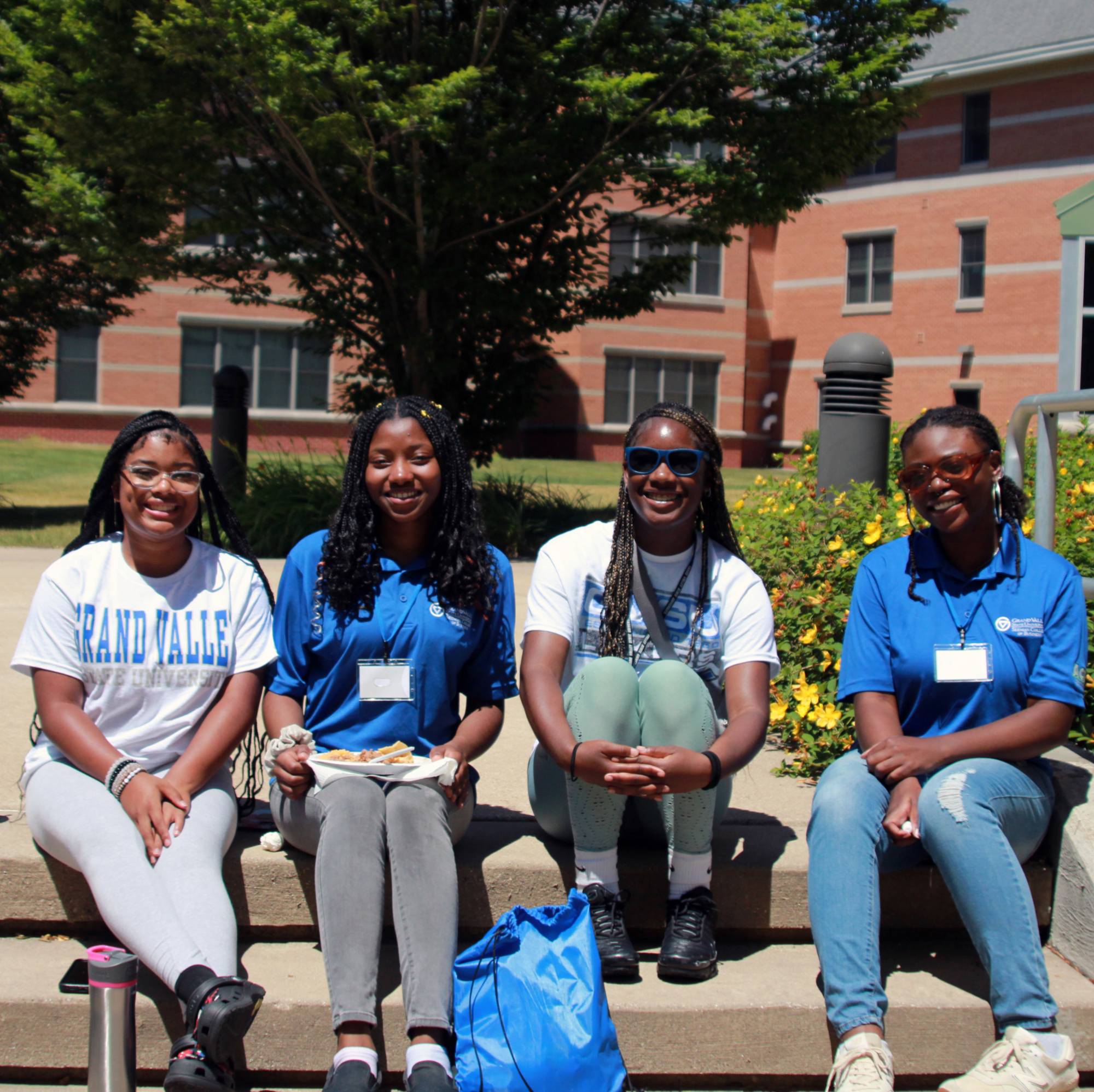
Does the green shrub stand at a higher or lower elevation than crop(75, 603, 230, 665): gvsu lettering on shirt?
higher

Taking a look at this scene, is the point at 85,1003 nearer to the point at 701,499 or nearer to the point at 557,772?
the point at 557,772

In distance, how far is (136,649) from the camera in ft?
9.92

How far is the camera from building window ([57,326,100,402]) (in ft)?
88.4

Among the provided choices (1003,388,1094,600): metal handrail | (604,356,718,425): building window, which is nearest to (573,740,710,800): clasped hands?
(1003,388,1094,600): metal handrail

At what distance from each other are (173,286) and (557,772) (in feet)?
88.0

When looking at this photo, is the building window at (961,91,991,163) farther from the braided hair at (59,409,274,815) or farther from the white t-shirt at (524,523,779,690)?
the braided hair at (59,409,274,815)

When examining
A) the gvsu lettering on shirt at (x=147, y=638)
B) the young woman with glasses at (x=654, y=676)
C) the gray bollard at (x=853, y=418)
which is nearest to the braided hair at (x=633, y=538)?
the young woman with glasses at (x=654, y=676)

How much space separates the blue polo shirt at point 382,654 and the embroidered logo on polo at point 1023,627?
1.29m

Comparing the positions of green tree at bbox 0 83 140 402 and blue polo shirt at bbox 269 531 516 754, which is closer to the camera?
blue polo shirt at bbox 269 531 516 754

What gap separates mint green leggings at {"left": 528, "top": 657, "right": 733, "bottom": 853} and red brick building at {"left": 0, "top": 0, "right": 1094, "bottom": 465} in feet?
68.7

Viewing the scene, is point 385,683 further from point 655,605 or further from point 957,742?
point 957,742

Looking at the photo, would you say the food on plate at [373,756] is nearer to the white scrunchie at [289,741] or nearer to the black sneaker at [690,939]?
the white scrunchie at [289,741]

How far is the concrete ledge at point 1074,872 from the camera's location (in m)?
3.02

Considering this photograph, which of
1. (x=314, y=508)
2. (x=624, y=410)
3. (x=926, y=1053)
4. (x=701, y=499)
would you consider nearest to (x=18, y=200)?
(x=314, y=508)
